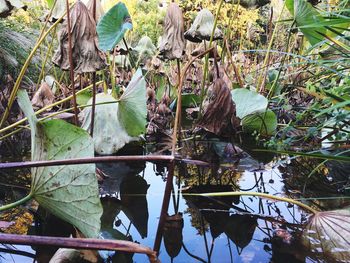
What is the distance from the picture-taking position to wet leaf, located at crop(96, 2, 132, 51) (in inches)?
34.5

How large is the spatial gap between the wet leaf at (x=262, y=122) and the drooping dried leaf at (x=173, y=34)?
16.5 inches

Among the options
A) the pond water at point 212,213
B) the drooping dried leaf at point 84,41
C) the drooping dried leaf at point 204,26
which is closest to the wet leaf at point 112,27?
the drooping dried leaf at point 84,41

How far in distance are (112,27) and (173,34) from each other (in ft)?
1.59

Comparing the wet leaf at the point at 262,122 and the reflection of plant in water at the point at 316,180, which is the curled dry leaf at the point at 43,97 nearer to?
the wet leaf at the point at 262,122

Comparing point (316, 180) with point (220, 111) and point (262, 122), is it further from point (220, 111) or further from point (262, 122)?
point (262, 122)

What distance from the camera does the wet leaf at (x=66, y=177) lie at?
486mm

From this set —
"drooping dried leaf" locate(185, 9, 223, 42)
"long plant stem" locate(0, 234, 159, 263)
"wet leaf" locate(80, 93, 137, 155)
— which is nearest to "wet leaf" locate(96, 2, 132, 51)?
"wet leaf" locate(80, 93, 137, 155)

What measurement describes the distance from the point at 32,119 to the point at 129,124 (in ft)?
2.18

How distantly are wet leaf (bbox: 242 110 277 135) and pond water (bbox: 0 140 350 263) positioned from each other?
0.31 meters

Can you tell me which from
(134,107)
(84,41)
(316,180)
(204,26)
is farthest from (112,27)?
(316,180)

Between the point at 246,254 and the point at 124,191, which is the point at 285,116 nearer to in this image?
the point at 124,191

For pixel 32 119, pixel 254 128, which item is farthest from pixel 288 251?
pixel 254 128

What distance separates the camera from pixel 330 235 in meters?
0.56

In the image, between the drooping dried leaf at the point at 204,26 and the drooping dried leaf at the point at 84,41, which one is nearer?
the drooping dried leaf at the point at 84,41
